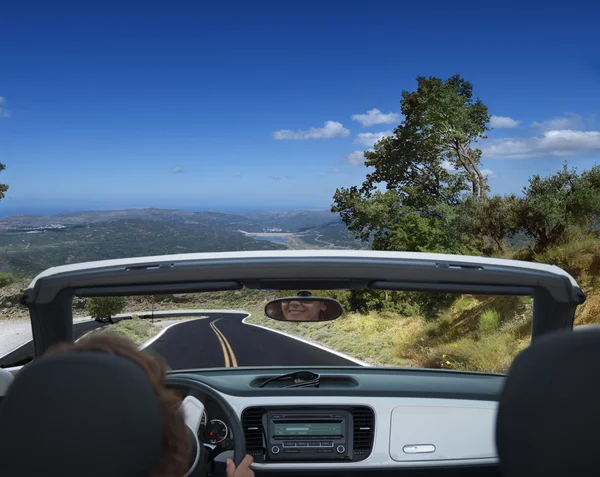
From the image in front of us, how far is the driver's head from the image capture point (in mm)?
3266

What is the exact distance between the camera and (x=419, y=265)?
2738mm

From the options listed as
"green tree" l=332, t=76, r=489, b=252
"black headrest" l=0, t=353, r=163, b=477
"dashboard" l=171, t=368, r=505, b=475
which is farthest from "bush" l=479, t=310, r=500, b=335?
"green tree" l=332, t=76, r=489, b=252

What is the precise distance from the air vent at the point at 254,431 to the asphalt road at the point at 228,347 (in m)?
0.85

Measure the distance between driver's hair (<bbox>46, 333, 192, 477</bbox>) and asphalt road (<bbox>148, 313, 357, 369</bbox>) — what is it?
293cm

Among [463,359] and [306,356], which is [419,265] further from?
[463,359]

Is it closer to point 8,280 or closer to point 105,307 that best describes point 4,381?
point 105,307

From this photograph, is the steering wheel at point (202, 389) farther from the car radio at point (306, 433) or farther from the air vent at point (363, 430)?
the air vent at point (363, 430)

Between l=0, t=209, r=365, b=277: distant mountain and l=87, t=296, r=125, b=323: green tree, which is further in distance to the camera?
l=0, t=209, r=365, b=277: distant mountain

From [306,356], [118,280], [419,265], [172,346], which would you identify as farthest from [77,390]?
[306,356]

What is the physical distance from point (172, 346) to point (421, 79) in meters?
38.3

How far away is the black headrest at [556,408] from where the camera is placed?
1688 mm

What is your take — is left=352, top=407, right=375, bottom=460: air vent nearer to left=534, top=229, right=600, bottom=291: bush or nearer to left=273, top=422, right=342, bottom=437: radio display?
left=273, top=422, right=342, bottom=437: radio display

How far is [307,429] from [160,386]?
2577 millimetres

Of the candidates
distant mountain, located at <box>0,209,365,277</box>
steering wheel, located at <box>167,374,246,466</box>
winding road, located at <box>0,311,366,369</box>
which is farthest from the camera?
distant mountain, located at <box>0,209,365,277</box>
